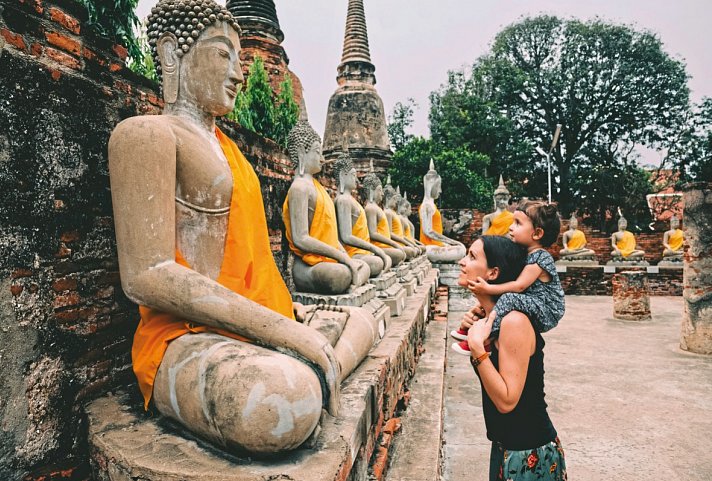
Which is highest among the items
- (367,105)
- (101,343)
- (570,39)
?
(570,39)

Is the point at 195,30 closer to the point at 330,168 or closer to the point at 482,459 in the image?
the point at 482,459

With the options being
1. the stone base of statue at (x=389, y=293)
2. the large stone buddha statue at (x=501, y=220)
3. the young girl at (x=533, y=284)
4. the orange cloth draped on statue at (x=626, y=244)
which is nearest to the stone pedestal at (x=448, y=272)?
the large stone buddha statue at (x=501, y=220)

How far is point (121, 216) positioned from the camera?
1698 millimetres

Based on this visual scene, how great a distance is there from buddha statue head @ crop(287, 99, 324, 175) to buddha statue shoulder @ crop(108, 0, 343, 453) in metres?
1.73

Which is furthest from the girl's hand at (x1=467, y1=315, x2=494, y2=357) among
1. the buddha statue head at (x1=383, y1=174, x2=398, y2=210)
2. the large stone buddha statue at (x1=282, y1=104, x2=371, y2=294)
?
the buddha statue head at (x1=383, y1=174, x2=398, y2=210)

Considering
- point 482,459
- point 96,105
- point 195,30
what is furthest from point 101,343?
point 482,459

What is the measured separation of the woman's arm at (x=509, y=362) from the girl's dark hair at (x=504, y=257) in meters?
0.25

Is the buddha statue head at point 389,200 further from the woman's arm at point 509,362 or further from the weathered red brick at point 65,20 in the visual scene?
the woman's arm at point 509,362

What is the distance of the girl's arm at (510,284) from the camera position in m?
1.87

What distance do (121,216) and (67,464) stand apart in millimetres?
1017

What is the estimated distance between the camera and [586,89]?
81.2 ft

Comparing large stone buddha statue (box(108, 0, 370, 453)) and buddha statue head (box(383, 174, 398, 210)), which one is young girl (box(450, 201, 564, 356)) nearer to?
large stone buddha statue (box(108, 0, 370, 453))

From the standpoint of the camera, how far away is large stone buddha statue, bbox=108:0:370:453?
4.78ft

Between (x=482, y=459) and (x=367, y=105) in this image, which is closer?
(x=482, y=459)
